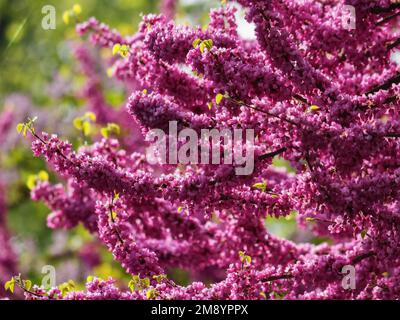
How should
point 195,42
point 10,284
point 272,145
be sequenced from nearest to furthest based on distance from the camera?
point 195,42
point 272,145
point 10,284

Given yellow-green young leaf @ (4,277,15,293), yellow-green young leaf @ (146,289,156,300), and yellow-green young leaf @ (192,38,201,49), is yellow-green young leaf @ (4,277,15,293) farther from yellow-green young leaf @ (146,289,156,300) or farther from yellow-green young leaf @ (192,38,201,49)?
yellow-green young leaf @ (192,38,201,49)

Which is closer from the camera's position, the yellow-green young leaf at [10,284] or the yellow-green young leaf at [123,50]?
the yellow-green young leaf at [10,284]

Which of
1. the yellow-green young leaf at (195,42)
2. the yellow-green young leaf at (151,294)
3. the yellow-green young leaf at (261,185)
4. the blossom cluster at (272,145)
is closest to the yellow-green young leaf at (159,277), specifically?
the blossom cluster at (272,145)

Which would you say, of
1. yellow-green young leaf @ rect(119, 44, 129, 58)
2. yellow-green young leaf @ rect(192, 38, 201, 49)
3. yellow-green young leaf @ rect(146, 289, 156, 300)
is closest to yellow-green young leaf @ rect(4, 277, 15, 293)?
yellow-green young leaf @ rect(146, 289, 156, 300)

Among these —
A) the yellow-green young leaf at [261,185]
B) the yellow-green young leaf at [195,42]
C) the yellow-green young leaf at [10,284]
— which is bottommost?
the yellow-green young leaf at [10,284]

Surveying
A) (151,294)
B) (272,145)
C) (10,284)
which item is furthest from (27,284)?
(272,145)

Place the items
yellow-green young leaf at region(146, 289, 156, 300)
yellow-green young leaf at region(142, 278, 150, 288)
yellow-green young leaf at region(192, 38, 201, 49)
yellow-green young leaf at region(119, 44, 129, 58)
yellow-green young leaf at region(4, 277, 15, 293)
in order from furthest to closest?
yellow-green young leaf at region(119, 44, 129, 58) < yellow-green young leaf at region(4, 277, 15, 293) < yellow-green young leaf at region(142, 278, 150, 288) < yellow-green young leaf at region(146, 289, 156, 300) < yellow-green young leaf at region(192, 38, 201, 49)

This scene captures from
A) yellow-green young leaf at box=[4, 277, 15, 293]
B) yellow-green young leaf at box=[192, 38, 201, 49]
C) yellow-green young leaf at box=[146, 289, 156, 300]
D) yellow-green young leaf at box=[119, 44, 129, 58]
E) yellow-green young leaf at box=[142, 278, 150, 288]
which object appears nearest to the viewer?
yellow-green young leaf at box=[192, 38, 201, 49]

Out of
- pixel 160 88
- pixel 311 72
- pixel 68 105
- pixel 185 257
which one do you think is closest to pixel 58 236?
pixel 68 105

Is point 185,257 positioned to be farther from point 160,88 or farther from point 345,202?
point 345,202

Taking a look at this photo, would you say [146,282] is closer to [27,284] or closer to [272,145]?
[27,284]

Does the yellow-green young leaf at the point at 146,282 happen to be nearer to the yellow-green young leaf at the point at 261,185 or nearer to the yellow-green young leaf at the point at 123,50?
the yellow-green young leaf at the point at 261,185

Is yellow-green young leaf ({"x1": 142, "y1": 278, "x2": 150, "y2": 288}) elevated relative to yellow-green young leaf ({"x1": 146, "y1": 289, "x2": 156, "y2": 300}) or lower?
elevated

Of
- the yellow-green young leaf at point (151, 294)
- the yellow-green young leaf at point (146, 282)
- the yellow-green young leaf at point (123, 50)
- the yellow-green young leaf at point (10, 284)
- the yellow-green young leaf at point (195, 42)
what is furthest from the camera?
the yellow-green young leaf at point (123, 50)
